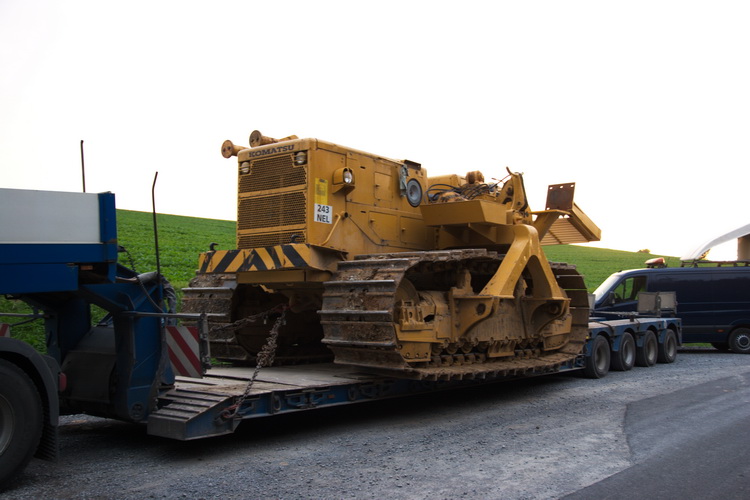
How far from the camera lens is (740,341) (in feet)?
61.2

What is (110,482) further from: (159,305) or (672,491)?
(672,491)

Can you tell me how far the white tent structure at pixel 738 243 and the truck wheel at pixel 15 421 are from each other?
20.5 m

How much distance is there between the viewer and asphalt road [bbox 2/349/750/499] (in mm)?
5812

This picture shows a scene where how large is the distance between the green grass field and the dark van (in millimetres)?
10654

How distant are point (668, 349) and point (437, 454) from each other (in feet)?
37.6

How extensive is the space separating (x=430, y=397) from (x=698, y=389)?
14.8 ft

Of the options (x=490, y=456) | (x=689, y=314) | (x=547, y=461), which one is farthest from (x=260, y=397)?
(x=689, y=314)

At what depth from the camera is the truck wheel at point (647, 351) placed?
51.5 feet

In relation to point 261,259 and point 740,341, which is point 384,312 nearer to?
point 261,259

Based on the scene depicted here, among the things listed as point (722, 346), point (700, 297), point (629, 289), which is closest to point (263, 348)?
point (629, 289)

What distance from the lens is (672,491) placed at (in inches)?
226

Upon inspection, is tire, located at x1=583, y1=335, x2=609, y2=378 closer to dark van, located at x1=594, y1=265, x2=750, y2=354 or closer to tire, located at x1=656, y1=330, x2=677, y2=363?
tire, located at x1=656, y1=330, x2=677, y2=363

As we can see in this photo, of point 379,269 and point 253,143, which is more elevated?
point 253,143

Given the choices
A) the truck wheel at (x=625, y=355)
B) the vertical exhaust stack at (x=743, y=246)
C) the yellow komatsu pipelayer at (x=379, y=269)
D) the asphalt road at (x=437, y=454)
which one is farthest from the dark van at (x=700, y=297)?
the asphalt road at (x=437, y=454)
